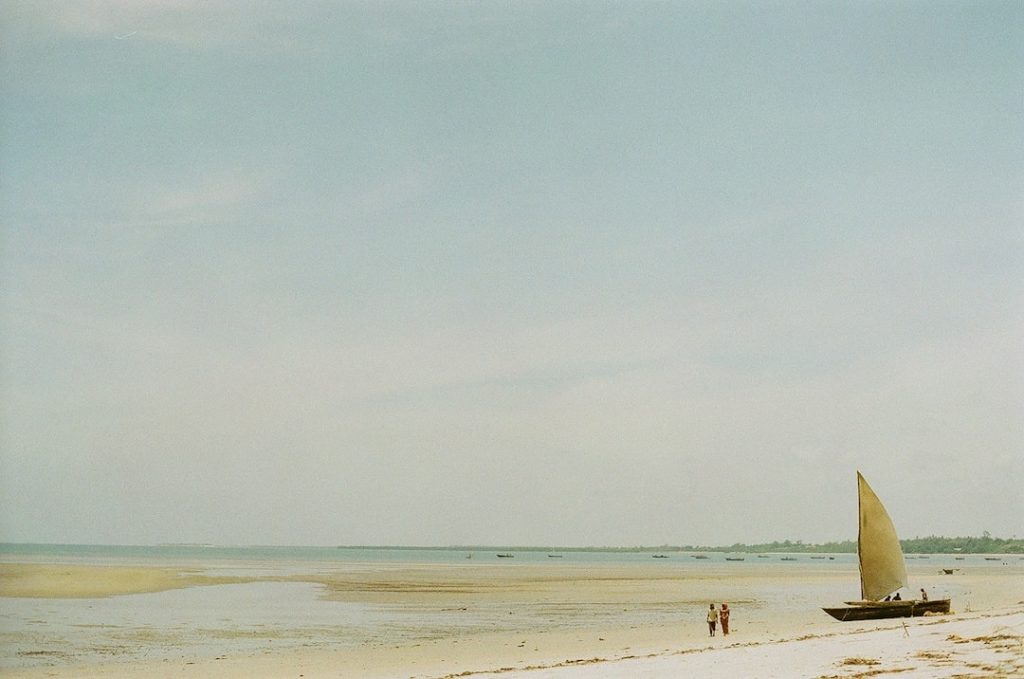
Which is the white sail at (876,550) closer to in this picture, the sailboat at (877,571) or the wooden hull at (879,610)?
the sailboat at (877,571)

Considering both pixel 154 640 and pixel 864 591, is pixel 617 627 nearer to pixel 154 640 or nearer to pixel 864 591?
pixel 864 591

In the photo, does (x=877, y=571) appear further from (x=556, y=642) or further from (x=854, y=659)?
(x=854, y=659)

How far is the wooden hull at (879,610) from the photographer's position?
118 feet

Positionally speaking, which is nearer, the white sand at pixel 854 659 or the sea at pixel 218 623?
the white sand at pixel 854 659

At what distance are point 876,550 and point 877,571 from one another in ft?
3.19

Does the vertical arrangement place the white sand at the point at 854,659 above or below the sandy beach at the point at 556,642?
above

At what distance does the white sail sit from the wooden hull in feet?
6.66

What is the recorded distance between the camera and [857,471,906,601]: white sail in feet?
127

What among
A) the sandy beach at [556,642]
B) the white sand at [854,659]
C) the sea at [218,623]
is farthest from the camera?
the sea at [218,623]

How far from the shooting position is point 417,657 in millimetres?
29047

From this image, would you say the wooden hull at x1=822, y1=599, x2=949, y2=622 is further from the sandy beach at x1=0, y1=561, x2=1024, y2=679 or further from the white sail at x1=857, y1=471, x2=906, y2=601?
the white sail at x1=857, y1=471, x2=906, y2=601

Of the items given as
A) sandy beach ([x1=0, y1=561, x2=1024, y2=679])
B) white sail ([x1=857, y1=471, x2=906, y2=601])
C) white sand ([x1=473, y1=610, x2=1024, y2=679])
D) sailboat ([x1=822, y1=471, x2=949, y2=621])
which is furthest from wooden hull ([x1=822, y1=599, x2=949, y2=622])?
white sand ([x1=473, y1=610, x2=1024, y2=679])

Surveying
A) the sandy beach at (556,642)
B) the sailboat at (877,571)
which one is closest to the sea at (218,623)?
the sandy beach at (556,642)

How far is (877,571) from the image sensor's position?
128ft
